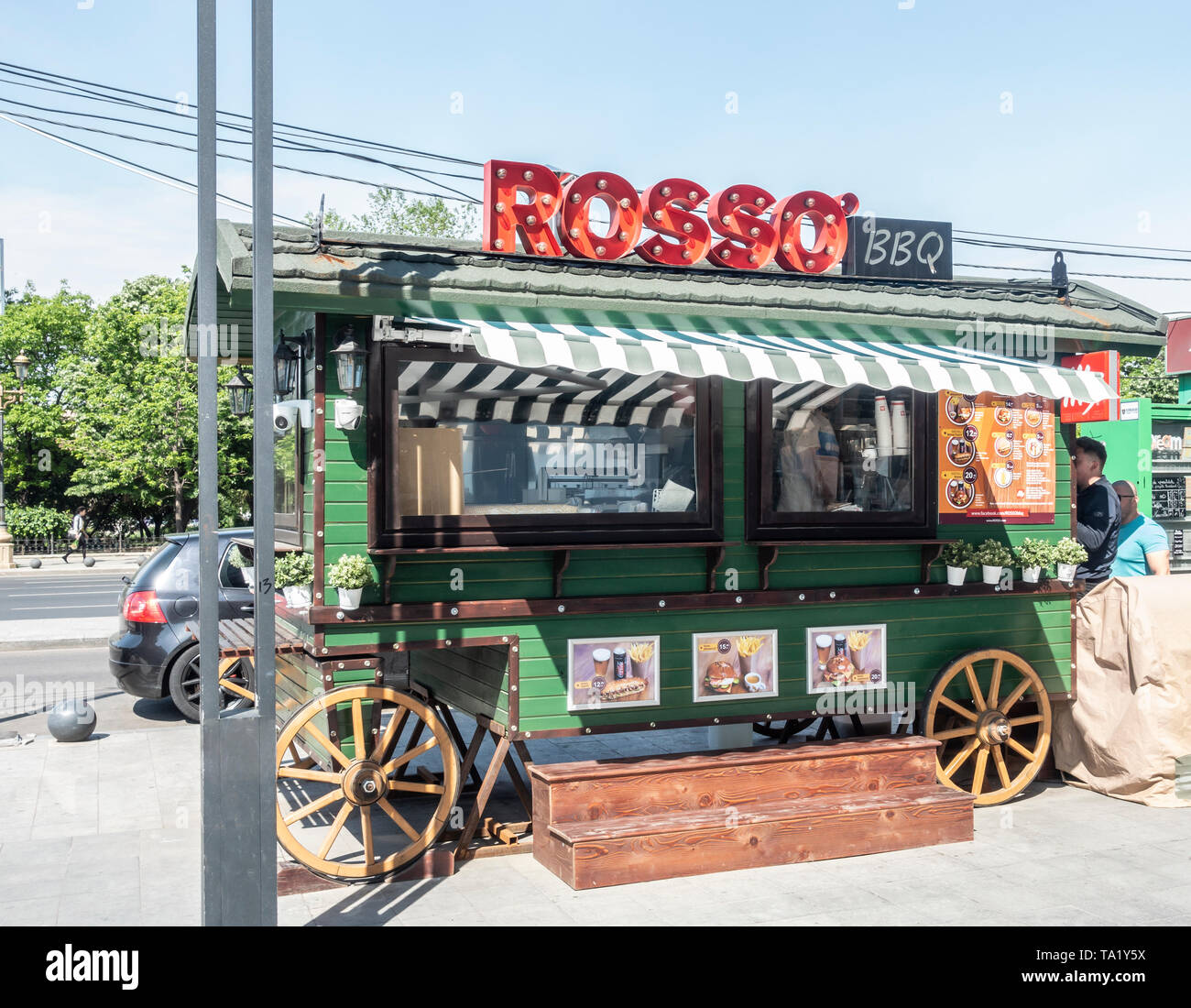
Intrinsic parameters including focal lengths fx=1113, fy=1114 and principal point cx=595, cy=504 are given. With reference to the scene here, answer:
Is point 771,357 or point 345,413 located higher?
point 771,357

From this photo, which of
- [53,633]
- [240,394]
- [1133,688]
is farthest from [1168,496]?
[53,633]

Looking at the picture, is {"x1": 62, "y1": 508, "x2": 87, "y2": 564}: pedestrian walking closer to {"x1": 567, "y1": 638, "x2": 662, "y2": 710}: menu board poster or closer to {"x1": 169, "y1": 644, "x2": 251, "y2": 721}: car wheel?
{"x1": 169, "y1": 644, "x2": 251, "y2": 721}: car wheel

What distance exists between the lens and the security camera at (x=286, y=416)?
720cm

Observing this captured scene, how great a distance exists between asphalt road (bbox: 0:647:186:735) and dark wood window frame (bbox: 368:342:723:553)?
19.2ft

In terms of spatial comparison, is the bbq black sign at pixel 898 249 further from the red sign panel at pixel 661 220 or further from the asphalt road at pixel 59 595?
the asphalt road at pixel 59 595

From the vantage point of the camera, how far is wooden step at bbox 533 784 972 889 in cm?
621

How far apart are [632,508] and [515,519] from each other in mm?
780

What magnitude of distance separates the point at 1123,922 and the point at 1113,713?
280 cm

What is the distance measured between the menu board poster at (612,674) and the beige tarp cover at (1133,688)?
3542 mm

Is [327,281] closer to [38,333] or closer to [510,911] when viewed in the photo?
[510,911]

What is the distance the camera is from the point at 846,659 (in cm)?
746

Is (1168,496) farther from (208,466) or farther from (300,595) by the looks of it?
(208,466)

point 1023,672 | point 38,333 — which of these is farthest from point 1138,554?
point 38,333

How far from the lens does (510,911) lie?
5.82 meters
